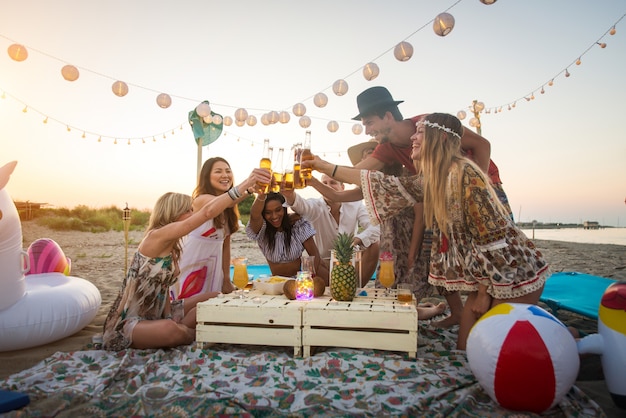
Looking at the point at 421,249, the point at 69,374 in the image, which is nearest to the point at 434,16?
the point at 421,249

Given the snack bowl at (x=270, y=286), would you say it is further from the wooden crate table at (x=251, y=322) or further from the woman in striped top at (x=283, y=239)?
the woman in striped top at (x=283, y=239)

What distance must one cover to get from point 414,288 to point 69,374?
3.05m

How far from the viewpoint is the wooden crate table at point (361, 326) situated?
9.00ft

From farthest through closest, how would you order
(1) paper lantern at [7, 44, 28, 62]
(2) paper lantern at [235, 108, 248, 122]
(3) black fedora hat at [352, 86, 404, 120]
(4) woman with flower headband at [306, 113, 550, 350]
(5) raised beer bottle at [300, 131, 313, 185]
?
1. (2) paper lantern at [235, 108, 248, 122]
2. (1) paper lantern at [7, 44, 28, 62]
3. (3) black fedora hat at [352, 86, 404, 120]
4. (5) raised beer bottle at [300, 131, 313, 185]
5. (4) woman with flower headband at [306, 113, 550, 350]

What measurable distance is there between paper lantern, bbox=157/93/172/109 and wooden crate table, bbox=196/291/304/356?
5.22m

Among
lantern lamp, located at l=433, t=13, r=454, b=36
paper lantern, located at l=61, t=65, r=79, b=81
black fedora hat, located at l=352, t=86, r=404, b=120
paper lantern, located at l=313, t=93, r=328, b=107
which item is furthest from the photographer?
paper lantern, located at l=313, t=93, r=328, b=107

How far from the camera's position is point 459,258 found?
2.95 meters

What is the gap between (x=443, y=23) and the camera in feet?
14.9

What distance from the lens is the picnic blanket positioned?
2107 millimetres

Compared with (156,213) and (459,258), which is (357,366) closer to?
(459,258)

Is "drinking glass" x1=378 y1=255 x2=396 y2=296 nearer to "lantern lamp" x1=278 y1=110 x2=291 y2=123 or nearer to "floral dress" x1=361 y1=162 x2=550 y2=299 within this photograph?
"floral dress" x1=361 y1=162 x2=550 y2=299

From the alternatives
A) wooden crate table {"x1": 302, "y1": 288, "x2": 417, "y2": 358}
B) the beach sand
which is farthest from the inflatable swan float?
wooden crate table {"x1": 302, "y1": 288, "x2": 417, "y2": 358}

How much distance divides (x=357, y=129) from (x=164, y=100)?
420cm

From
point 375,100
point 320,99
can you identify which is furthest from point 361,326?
point 320,99
